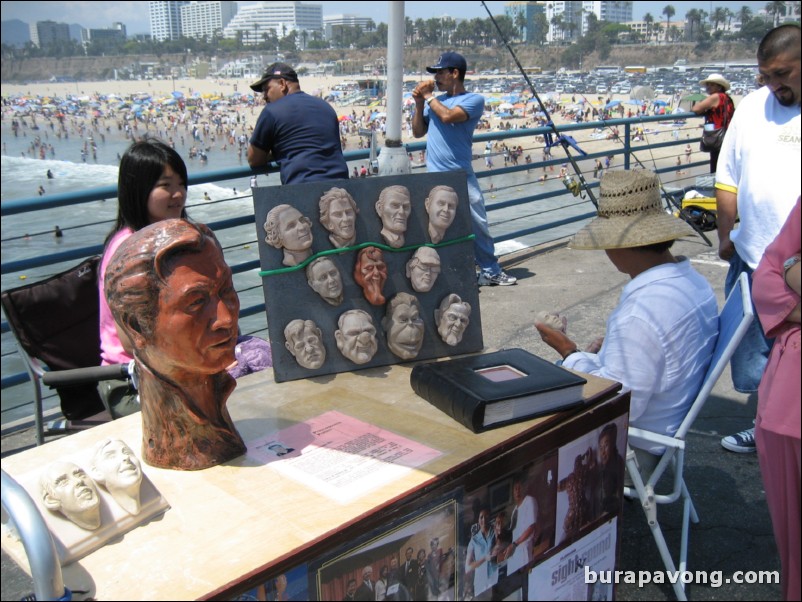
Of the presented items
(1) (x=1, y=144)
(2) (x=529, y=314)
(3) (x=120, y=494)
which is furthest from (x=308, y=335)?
(1) (x=1, y=144)

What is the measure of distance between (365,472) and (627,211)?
124 cm

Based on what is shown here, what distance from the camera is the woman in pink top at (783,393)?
61.2 inches

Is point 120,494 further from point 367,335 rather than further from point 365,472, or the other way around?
point 367,335

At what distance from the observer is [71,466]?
4.48 ft

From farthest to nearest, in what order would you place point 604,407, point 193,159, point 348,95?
point 193,159
point 348,95
point 604,407

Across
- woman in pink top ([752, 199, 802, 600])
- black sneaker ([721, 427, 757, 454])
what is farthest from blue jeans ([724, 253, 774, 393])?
woman in pink top ([752, 199, 802, 600])

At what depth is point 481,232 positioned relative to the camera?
5535 mm

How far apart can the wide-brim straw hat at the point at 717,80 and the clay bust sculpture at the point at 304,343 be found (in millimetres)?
6074

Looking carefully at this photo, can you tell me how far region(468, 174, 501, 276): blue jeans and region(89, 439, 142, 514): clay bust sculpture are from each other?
425cm

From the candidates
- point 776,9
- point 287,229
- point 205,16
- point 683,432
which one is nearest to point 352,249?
point 287,229

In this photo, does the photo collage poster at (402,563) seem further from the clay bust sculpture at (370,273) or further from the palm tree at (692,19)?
the palm tree at (692,19)

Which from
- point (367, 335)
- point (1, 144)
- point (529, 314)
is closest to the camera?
point (367, 335)

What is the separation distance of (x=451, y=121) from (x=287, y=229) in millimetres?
3375

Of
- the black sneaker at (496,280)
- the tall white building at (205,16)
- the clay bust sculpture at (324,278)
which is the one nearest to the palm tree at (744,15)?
the clay bust sculpture at (324,278)
